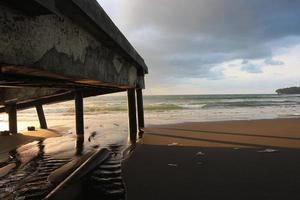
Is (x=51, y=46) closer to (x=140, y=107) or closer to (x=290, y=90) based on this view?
(x=140, y=107)

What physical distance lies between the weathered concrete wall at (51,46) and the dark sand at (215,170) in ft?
5.71

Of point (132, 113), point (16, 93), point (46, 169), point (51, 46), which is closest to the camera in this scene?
point (51, 46)

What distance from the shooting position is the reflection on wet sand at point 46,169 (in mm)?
5699

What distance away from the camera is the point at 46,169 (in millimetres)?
7336

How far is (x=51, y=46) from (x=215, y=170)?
3.93m

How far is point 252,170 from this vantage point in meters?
6.23

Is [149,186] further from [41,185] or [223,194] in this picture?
[41,185]

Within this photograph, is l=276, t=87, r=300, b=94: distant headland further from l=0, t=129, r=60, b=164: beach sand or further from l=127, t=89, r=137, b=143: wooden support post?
l=127, t=89, r=137, b=143: wooden support post

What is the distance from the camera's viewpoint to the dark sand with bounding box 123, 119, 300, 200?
5.02 metres

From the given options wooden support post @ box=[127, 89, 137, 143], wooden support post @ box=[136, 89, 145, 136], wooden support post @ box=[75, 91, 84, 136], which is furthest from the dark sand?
wooden support post @ box=[136, 89, 145, 136]

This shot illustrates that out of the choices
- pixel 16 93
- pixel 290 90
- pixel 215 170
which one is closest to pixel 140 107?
pixel 16 93

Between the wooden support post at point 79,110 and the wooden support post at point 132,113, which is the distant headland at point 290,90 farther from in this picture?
the wooden support post at point 79,110

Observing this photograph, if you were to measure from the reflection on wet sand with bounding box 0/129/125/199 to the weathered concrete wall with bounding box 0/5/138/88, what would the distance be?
5.92 feet

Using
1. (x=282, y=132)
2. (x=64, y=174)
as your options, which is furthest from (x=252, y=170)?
(x=282, y=132)
